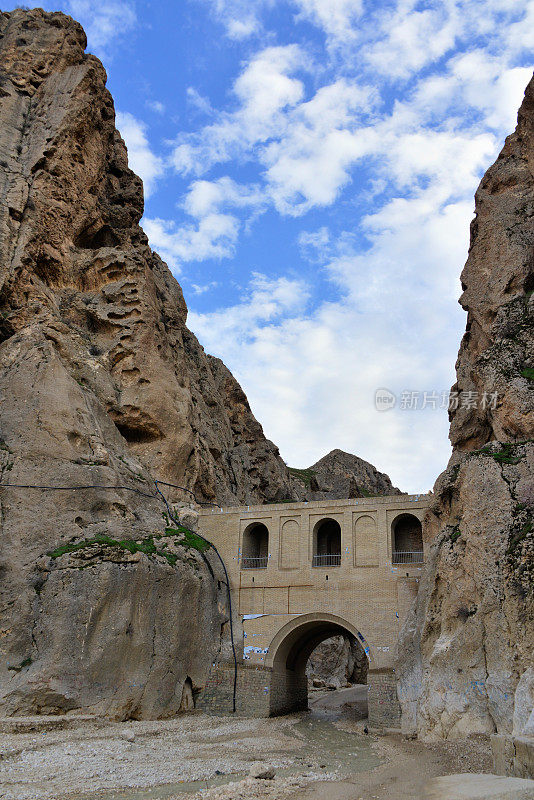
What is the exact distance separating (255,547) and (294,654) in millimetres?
4459

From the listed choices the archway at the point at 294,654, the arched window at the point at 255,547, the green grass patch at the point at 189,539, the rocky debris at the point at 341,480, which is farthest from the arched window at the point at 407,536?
the rocky debris at the point at 341,480

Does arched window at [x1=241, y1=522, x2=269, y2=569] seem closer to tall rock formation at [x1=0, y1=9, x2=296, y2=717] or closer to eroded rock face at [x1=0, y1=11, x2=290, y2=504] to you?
tall rock formation at [x1=0, y1=9, x2=296, y2=717]

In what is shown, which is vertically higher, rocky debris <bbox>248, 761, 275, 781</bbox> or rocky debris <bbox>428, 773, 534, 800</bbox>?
rocky debris <bbox>428, 773, 534, 800</bbox>

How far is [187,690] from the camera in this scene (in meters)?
19.9

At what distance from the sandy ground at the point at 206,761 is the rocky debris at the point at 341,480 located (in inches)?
1319

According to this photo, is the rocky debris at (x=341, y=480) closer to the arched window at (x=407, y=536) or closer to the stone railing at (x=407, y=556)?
the arched window at (x=407, y=536)

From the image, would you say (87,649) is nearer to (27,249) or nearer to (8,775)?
(8,775)

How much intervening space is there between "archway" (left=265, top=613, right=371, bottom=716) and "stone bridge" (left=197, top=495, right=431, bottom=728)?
0.04m

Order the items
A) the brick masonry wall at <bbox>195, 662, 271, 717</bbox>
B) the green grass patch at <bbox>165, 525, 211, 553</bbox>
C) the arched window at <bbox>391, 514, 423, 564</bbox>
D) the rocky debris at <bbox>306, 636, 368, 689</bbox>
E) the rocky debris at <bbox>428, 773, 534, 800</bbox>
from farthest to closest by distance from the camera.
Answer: the rocky debris at <bbox>306, 636, 368, 689</bbox> < the arched window at <bbox>391, 514, 423, 564</bbox> < the green grass patch at <bbox>165, 525, 211, 553</bbox> < the brick masonry wall at <bbox>195, 662, 271, 717</bbox> < the rocky debris at <bbox>428, 773, 534, 800</bbox>

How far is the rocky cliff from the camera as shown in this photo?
48.4 ft

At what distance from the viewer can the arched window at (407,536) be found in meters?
23.4

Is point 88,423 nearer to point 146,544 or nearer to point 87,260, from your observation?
point 146,544

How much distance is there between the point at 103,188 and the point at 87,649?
23.4 m

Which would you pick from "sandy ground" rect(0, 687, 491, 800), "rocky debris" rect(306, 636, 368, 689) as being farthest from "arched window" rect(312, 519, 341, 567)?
"rocky debris" rect(306, 636, 368, 689)
